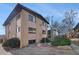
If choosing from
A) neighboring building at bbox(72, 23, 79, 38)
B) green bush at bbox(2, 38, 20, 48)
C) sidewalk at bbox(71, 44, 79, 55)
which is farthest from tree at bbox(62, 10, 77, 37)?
green bush at bbox(2, 38, 20, 48)

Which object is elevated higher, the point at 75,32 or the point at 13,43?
the point at 75,32

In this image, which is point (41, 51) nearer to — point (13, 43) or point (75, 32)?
point (13, 43)

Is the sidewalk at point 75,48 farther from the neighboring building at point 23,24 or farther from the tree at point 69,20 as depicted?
the neighboring building at point 23,24

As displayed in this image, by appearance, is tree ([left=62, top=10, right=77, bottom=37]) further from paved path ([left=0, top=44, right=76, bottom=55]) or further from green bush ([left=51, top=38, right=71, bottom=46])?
paved path ([left=0, top=44, right=76, bottom=55])

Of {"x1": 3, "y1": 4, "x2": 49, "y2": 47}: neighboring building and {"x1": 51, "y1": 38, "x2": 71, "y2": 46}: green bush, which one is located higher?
{"x1": 3, "y1": 4, "x2": 49, "y2": 47}: neighboring building

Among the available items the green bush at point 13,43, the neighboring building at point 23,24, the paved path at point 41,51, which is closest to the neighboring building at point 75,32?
the paved path at point 41,51

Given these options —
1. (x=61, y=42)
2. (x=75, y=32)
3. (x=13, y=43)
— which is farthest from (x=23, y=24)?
(x=75, y=32)

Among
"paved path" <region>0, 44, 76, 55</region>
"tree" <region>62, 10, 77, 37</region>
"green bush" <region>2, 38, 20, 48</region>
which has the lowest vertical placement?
"paved path" <region>0, 44, 76, 55</region>

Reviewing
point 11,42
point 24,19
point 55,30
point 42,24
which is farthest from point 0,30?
point 55,30
